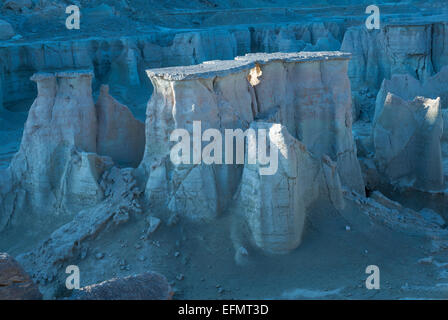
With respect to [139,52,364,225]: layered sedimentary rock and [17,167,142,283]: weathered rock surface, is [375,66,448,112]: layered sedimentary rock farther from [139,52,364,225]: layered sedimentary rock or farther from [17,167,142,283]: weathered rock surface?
[17,167,142,283]: weathered rock surface

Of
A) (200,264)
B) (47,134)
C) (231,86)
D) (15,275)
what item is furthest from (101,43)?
(15,275)

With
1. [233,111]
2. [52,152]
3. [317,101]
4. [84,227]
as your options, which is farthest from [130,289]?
[317,101]

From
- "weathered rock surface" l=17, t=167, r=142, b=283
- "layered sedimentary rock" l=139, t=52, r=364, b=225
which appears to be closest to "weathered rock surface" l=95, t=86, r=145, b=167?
"weathered rock surface" l=17, t=167, r=142, b=283

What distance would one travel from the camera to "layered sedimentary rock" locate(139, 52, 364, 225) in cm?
845

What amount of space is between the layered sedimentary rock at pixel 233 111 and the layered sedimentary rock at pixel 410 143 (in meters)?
1.76

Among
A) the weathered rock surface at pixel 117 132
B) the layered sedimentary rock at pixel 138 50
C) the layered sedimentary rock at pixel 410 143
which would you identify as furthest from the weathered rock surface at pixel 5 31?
the layered sedimentary rock at pixel 410 143

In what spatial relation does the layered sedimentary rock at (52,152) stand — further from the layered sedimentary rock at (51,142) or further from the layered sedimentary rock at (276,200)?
the layered sedimentary rock at (276,200)

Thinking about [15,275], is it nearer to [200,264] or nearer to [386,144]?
[200,264]

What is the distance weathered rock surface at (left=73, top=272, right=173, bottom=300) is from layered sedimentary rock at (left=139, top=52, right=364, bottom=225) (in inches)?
83.3

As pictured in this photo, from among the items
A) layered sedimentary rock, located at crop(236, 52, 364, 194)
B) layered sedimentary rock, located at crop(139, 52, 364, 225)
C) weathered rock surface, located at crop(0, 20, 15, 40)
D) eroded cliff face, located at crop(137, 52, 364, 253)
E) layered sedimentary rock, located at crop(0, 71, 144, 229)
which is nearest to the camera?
eroded cliff face, located at crop(137, 52, 364, 253)

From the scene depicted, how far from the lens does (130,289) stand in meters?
6.11

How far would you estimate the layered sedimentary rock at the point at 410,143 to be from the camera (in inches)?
462

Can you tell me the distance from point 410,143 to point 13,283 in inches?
354

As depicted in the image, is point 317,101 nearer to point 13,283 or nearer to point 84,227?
point 84,227
